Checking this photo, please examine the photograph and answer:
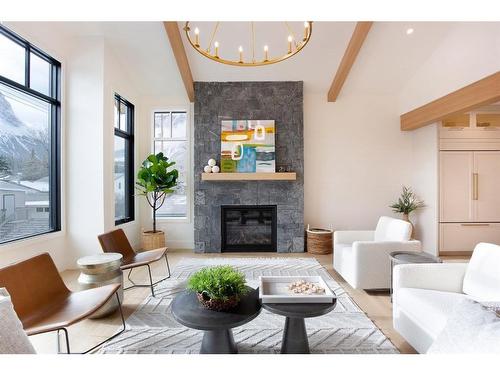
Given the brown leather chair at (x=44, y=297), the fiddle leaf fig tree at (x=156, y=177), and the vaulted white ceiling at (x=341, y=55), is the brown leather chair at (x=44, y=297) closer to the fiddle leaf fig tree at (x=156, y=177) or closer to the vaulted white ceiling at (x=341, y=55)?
the fiddle leaf fig tree at (x=156, y=177)

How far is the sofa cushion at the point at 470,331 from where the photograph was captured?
1026 millimetres

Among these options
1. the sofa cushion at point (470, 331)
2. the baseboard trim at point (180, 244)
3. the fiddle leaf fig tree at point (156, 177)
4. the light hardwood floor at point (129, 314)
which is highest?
the fiddle leaf fig tree at point (156, 177)

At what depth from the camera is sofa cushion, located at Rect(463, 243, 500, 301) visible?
6.35 ft

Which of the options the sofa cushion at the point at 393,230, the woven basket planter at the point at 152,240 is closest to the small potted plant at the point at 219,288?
the sofa cushion at the point at 393,230

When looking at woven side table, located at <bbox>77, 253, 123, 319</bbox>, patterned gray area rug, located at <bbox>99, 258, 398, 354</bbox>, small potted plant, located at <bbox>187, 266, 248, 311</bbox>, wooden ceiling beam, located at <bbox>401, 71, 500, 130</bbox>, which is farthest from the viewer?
wooden ceiling beam, located at <bbox>401, 71, 500, 130</bbox>

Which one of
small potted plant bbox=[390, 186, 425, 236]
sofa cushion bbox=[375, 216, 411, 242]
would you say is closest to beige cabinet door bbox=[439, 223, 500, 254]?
small potted plant bbox=[390, 186, 425, 236]

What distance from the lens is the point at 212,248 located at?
504 centimetres

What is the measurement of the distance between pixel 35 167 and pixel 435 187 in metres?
5.71

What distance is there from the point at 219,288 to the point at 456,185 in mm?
4433

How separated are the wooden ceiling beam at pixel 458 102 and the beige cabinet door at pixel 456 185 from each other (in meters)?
0.67

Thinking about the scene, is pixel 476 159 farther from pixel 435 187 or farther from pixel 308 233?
pixel 308 233

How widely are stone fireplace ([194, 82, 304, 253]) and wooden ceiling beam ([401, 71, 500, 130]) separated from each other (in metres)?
1.89

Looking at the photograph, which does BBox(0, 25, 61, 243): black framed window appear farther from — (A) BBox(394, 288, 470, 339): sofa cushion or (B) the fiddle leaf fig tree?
(A) BBox(394, 288, 470, 339): sofa cushion
